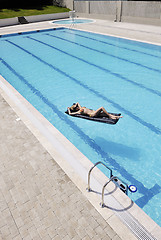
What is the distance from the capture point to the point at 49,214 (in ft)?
9.50

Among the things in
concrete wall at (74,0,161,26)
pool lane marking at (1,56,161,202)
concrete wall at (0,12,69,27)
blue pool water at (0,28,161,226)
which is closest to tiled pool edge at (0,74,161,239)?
blue pool water at (0,28,161,226)

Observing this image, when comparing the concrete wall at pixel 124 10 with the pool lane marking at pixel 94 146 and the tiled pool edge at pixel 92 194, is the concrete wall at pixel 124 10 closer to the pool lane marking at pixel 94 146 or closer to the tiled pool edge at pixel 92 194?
the pool lane marking at pixel 94 146

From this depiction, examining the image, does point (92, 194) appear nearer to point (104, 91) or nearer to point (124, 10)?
point (104, 91)

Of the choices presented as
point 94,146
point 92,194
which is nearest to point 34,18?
point 94,146

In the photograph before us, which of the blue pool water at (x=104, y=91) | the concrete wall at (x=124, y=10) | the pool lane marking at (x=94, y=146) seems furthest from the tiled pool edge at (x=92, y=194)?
the concrete wall at (x=124, y=10)

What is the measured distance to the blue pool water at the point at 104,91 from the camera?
14.9 ft

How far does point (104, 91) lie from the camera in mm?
7617

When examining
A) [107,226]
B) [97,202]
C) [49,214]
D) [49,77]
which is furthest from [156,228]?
[49,77]

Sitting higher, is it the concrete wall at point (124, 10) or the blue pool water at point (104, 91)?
the concrete wall at point (124, 10)

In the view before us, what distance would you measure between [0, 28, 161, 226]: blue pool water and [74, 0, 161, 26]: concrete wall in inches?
229

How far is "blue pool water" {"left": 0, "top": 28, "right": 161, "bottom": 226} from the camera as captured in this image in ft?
14.9

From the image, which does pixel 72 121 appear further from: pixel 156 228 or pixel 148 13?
pixel 148 13

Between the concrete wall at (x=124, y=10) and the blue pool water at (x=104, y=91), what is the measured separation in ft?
19.1

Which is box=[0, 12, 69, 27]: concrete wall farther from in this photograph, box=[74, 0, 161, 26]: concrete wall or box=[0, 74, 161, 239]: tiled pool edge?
box=[0, 74, 161, 239]: tiled pool edge
